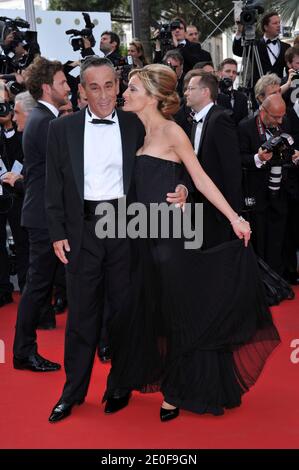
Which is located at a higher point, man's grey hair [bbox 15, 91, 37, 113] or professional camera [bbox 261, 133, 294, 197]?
man's grey hair [bbox 15, 91, 37, 113]

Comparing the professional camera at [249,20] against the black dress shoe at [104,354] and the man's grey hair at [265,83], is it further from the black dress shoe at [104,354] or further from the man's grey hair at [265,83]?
the black dress shoe at [104,354]

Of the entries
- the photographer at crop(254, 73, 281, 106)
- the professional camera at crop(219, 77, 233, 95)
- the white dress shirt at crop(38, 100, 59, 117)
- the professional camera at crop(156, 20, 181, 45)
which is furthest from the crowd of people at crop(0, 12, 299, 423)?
the professional camera at crop(156, 20, 181, 45)

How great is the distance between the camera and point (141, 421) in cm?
332

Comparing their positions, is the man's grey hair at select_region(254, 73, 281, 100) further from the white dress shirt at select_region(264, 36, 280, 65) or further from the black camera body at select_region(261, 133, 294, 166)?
the white dress shirt at select_region(264, 36, 280, 65)

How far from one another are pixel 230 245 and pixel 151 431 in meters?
0.91

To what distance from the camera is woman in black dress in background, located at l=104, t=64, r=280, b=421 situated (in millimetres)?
3264

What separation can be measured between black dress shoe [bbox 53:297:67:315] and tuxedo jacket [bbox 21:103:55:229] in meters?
1.37

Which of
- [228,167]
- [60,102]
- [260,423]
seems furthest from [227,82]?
[260,423]

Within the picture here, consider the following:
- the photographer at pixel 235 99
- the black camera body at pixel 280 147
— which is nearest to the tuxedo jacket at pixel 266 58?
the photographer at pixel 235 99

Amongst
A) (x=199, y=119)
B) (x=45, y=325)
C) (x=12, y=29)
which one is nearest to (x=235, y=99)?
(x=199, y=119)

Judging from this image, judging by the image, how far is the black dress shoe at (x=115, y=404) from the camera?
3.44 metres

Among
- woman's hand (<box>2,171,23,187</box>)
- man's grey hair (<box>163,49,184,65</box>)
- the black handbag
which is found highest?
man's grey hair (<box>163,49,184,65</box>)

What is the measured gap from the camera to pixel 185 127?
213 inches
